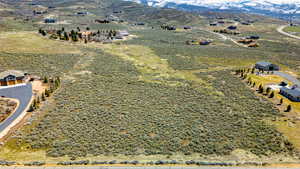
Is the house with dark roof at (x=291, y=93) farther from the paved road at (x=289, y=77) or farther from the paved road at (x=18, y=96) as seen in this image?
the paved road at (x=18, y=96)

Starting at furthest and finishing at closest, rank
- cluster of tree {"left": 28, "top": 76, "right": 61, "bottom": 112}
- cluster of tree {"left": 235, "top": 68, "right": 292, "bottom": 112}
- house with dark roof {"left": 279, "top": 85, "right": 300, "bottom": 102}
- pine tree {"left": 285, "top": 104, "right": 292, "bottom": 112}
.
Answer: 1. house with dark roof {"left": 279, "top": 85, "right": 300, "bottom": 102}
2. cluster of tree {"left": 235, "top": 68, "right": 292, "bottom": 112}
3. pine tree {"left": 285, "top": 104, "right": 292, "bottom": 112}
4. cluster of tree {"left": 28, "top": 76, "right": 61, "bottom": 112}

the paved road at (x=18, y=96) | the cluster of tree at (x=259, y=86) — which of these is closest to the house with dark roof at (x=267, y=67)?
the cluster of tree at (x=259, y=86)

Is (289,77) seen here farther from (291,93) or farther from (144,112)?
(144,112)

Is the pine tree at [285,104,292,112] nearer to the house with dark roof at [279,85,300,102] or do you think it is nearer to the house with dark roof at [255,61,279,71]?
the house with dark roof at [279,85,300,102]

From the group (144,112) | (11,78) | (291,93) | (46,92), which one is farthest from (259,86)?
(11,78)

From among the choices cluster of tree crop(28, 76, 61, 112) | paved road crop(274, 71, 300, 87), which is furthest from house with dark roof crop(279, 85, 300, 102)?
cluster of tree crop(28, 76, 61, 112)

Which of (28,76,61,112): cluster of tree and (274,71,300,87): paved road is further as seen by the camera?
(274,71,300,87): paved road
